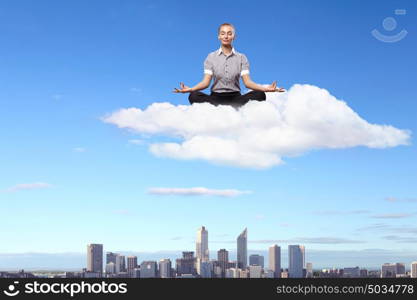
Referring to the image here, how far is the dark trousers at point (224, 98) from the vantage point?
12.6 m

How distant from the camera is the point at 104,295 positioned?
13289mm

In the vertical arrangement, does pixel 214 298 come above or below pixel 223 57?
below

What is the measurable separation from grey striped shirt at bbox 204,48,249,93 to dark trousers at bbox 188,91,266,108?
14 cm

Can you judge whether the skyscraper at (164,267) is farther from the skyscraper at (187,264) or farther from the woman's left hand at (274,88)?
the woman's left hand at (274,88)

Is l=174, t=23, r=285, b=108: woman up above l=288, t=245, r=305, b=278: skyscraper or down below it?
above

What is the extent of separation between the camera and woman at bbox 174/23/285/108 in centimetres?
1256

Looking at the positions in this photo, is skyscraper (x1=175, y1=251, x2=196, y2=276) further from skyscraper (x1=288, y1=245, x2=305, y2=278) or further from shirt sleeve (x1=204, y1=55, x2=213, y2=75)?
shirt sleeve (x1=204, y1=55, x2=213, y2=75)

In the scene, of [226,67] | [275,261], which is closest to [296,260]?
[275,261]

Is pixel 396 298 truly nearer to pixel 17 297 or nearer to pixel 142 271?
pixel 17 297

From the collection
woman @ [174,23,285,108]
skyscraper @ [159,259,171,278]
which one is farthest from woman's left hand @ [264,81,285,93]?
skyscraper @ [159,259,171,278]

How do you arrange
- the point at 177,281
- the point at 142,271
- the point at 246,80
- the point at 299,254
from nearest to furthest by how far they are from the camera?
the point at 246,80, the point at 177,281, the point at 299,254, the point at 142,271

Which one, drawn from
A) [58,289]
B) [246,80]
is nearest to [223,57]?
[246,80]

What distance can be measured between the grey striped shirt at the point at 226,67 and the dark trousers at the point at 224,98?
5.4 inches

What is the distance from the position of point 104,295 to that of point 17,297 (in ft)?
6.32
